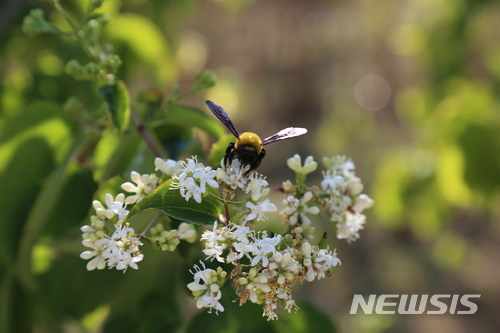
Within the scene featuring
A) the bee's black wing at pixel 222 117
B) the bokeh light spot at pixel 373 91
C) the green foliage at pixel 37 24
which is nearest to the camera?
the bee's black wing at pixel 222 117

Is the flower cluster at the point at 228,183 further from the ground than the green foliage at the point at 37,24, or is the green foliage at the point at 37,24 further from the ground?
the green foliage at the point at 37,24

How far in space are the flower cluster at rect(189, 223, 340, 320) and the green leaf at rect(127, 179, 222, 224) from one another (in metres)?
0.03

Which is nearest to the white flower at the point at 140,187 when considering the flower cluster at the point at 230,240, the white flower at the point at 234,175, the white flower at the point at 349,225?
the flower cluster at the point at 230,240

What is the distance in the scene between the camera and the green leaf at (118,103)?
821 millimetres

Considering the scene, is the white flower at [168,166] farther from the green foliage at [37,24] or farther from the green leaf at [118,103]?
the green foliage at [37,24]

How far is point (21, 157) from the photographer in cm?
102

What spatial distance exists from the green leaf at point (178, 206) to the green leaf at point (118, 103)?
196mm

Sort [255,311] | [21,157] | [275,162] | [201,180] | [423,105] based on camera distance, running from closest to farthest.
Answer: [201,180] < [255,311] < [21,157] < [423,105] < [275,162]

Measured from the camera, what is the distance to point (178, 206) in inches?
26.9

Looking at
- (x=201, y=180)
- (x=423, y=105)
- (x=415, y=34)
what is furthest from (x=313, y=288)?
(x=201, y=180)

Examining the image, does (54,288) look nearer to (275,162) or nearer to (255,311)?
(255,311)

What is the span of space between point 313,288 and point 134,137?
9.49 feet

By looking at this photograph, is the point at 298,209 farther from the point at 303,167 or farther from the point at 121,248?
the point at 121,248

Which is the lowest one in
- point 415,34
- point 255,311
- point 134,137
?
point 255,311
